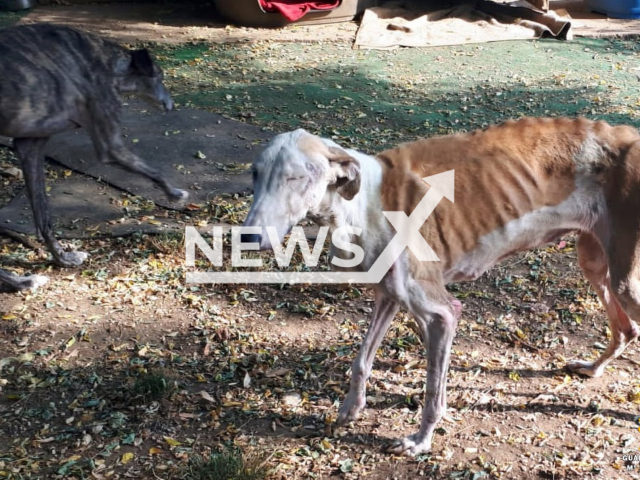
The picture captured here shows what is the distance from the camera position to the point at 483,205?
10.5ft

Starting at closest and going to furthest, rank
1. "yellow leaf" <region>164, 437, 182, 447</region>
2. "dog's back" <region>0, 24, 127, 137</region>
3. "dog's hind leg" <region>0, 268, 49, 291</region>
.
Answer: "yellow leaf" <region>164, 437, 182, 447</region>, "dog's back" <region>0, 24, 127, 137</region>, "dog's hind leg" <region>0, 268, 49, 291</region>

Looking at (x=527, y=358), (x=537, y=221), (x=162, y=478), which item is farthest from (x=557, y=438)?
(x=162, y=478)

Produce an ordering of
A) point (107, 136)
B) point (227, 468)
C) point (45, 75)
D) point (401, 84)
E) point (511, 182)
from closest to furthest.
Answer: point (227, 468), point (511, 182), point (45, 75), point (107, 136), point (401, 84)

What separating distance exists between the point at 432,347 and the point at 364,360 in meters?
0.44

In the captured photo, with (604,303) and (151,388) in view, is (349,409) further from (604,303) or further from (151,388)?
(604,303)

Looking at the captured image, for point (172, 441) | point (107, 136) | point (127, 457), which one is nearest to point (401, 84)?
point (107, 136)

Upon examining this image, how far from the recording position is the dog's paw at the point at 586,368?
3799mm

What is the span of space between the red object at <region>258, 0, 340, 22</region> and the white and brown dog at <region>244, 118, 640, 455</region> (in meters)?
7.20

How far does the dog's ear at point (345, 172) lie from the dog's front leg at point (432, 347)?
0.48 meters

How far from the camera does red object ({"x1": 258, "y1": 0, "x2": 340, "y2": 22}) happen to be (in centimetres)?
992

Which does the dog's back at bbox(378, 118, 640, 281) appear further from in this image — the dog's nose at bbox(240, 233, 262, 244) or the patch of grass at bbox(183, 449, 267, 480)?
the patch of grass at bbox(183, 449, 267, 480)

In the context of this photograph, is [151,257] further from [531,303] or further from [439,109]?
[439,109]

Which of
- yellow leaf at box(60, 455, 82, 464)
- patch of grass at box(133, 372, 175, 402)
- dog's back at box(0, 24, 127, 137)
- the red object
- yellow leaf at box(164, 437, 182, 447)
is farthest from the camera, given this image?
the red object

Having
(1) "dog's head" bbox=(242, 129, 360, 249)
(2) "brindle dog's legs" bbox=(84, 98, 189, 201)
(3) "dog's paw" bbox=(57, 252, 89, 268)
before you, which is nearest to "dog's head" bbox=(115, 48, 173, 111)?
(2) "brindle dog's legs" bbox=(84, 98, 189, 201)
